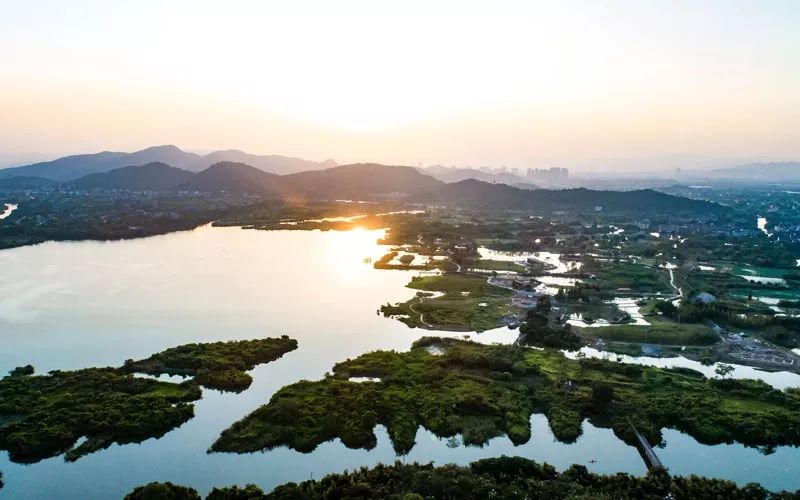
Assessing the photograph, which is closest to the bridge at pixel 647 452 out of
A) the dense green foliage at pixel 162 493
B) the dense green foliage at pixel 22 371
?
the dense green foliage at pixel 162 493

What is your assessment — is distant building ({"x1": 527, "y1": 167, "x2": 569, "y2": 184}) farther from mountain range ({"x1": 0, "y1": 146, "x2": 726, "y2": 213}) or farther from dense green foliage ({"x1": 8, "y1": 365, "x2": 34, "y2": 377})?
dense green foliage ({"x1": 8, "y1": 365, "x2": 34, "y2": 377})

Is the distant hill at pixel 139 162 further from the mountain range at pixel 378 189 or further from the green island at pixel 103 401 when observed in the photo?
the green island at pixel 103 401

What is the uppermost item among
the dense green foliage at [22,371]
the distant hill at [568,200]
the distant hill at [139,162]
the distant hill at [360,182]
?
the distant hill at [139,162]

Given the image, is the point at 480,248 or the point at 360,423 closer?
the point at 360,423

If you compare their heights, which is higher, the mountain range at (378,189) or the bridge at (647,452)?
the mountain range at (378,189)

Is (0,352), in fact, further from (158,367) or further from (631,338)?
(631,338)

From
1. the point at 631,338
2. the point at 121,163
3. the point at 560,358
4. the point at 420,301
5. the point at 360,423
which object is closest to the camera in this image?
the point at 360,423

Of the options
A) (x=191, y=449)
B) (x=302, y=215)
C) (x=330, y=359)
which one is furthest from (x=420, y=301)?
(x=302, y=215)

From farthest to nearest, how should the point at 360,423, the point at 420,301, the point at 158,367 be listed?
the point at 420,301, the point at 158,367, the point at 360,423
